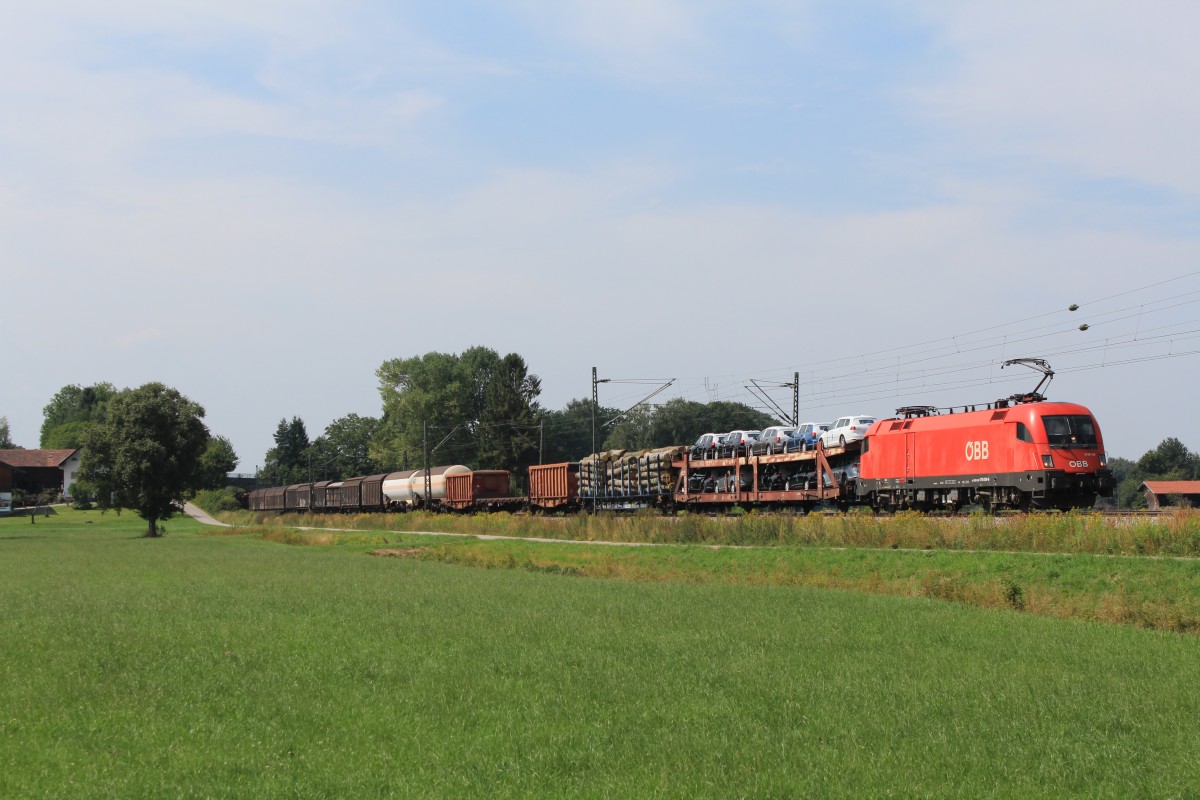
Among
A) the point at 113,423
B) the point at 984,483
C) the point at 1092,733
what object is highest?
the point at 113,423

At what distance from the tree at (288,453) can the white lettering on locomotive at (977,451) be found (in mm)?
157558

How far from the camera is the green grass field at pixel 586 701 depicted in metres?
9.07

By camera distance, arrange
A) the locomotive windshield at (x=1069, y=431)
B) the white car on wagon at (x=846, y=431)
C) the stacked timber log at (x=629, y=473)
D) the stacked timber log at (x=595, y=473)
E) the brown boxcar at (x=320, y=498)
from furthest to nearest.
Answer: the brown boxcar at (x=320, y=498) < the stacked timber log at (x=595, y=473) < the stacked timber log at (x=629, y=473) < the white car on wagon at (x=846, y=431) < the locomotive windshield at (x=1069, y=431)

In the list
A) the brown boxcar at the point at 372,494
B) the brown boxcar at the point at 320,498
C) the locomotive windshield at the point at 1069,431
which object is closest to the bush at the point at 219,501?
the brown boxcar at the point at 320,498

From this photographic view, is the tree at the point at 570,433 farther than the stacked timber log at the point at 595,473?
Yes

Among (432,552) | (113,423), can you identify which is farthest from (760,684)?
(113,423)

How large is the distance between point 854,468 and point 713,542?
8.34 metres

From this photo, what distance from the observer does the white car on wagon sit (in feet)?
146

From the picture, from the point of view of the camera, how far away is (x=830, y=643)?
1564 cm

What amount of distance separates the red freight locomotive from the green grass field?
1645 cm

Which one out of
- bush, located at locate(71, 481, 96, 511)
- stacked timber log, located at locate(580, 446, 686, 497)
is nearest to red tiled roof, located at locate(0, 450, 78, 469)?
bush, located at locate(71, 481, 96, 511)

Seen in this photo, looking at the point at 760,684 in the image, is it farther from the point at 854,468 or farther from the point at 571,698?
the point at 854,468

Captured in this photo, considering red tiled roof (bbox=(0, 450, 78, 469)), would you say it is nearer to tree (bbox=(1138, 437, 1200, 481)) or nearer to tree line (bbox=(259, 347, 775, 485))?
tree line (bbox=(259, 347, 775, 485))

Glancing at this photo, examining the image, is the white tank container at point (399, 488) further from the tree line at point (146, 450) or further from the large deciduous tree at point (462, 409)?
the large deciduous tree at point (462, 409)
